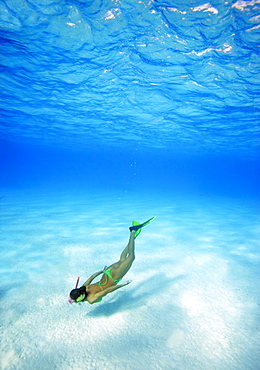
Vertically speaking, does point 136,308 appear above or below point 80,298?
below

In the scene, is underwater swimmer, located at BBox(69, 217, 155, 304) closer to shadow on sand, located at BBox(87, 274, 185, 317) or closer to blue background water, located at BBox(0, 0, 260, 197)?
shadow on sand, located at BBox(87, 274, 185, 317)

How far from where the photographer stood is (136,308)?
15.5ft

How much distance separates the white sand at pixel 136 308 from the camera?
3402mm

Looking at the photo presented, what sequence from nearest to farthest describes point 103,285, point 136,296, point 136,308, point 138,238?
point 103,285
point 136,308
point 136,296
point 138,238

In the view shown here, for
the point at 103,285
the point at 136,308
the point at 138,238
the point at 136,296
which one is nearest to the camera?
the point at 103,285

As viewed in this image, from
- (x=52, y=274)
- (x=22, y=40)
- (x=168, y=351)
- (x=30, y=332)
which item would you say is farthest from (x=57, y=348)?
(x=22, y=40)

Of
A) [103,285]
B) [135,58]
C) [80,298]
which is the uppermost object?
[135,58]

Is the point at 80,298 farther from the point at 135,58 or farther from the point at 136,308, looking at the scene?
the point at 135,58

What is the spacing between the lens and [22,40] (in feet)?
35.7

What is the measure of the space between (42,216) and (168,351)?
505 inches

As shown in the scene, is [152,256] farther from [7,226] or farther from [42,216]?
[42,216]

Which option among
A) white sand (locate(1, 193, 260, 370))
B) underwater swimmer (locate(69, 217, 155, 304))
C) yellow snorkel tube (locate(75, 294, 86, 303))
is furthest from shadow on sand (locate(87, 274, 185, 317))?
yellow snorkel tube (locate(75, 294, 86, 303))

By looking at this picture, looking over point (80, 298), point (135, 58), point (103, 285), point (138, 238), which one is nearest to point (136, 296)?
point (103, 285)

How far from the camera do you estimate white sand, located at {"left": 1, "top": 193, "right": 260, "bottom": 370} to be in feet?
11.2
